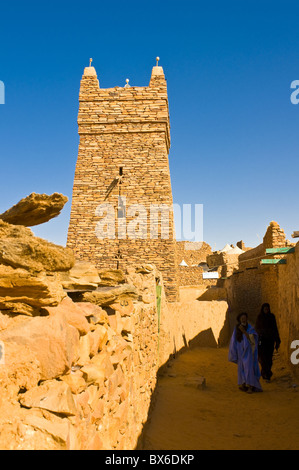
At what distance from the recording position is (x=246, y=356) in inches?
286

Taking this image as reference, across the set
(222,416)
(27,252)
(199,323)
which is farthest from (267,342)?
(27,252)

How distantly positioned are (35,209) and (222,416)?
5.00 meters

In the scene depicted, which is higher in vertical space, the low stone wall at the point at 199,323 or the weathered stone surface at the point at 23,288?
the weathered stone surface at the point at 23,288

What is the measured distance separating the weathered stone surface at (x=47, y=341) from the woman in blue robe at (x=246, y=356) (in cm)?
610

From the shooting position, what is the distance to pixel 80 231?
39.7ft

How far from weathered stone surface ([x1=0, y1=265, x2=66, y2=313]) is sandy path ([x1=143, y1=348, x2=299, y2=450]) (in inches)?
121

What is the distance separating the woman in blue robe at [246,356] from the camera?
709 centimetres

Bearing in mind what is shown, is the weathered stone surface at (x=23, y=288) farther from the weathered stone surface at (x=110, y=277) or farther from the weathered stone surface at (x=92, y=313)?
the weathered stone surface at (x=110, y=277)

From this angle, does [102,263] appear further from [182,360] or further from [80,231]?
[182,360]

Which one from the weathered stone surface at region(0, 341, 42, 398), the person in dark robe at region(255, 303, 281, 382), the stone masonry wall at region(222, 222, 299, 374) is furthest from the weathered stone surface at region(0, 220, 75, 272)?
the person in dark robe at region(255, 303, 281, 382)

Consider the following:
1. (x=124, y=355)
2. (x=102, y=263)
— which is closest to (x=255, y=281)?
(x=102, y=263)

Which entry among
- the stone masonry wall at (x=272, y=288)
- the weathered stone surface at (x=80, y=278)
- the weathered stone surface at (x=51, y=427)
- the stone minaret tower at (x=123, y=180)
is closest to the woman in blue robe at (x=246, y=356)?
the stone masonry wall at (x=272, y=288)

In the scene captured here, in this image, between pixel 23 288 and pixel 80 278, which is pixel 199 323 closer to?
pixel 80 278

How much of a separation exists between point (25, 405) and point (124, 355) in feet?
5.59
